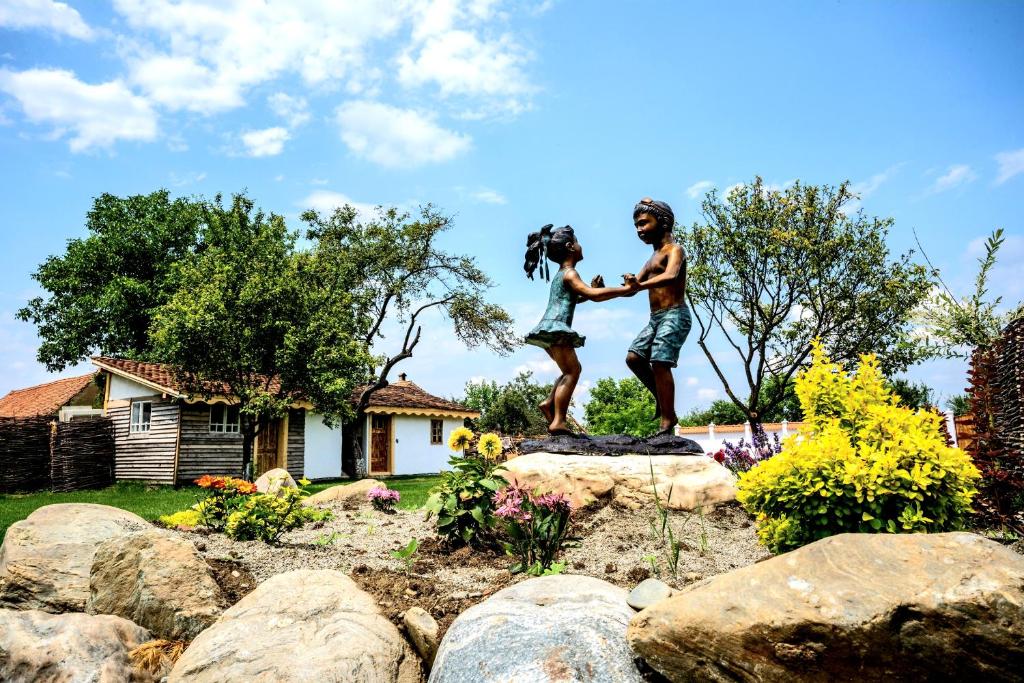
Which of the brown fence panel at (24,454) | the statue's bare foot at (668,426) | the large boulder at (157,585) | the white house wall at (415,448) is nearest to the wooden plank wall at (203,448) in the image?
the brown fence panel at (24,454)

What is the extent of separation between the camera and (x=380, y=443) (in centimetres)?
2683

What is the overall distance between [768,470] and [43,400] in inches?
1295

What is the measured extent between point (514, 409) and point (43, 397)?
20108 mm

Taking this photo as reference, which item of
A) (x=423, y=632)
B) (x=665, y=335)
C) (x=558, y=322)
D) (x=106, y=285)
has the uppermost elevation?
(x=106, y=285)

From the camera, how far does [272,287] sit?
17.7 metres

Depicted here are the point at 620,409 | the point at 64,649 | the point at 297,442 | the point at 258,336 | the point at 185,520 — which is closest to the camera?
the point at 64,649

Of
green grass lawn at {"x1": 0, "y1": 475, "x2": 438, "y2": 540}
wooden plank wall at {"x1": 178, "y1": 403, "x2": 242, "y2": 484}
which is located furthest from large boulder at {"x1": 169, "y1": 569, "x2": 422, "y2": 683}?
wooden plank wall at {"x1": 178, "y1": 403, "x2": 242, "y2": 484}

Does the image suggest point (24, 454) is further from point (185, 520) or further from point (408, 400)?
point (185, 520)

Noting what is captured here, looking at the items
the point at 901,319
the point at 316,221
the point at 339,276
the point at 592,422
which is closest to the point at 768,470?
the point at 339,276

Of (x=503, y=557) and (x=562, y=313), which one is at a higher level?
(x=562, y=313)

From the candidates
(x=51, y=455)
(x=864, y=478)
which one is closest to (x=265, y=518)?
(x=864, y=478)

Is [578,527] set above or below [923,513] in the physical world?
below

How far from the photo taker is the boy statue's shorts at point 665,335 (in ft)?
23.3

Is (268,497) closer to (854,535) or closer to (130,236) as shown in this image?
(854,535)
